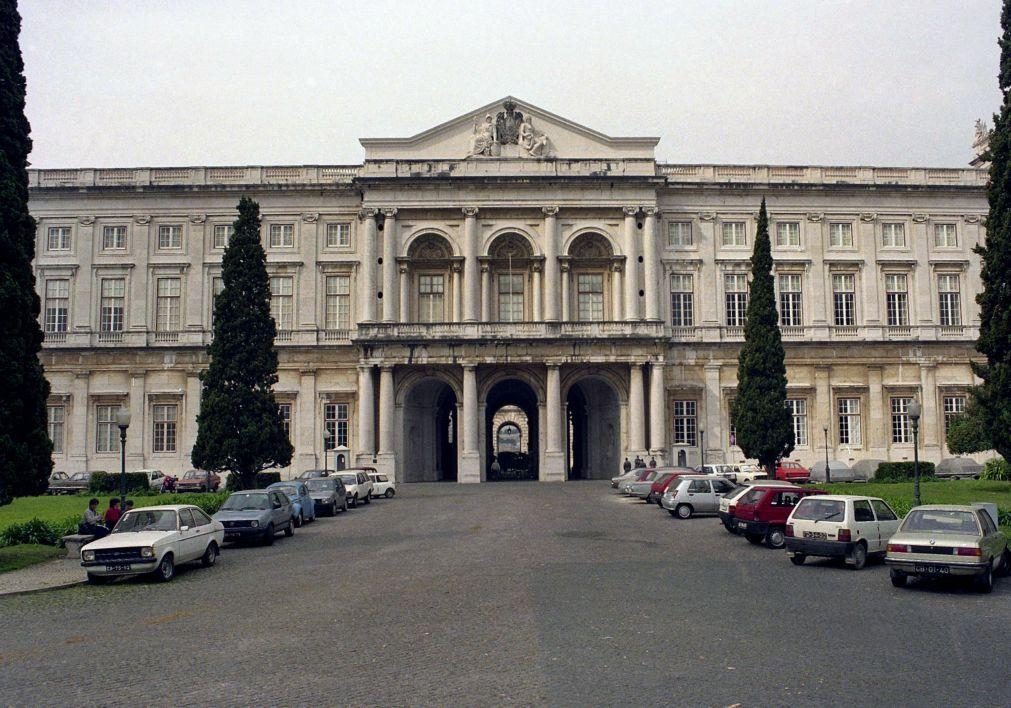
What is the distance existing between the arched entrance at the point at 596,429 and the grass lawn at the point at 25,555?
36787mm

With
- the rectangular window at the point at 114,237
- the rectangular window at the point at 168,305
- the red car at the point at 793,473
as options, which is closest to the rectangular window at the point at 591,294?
the red car at the point at 793,473

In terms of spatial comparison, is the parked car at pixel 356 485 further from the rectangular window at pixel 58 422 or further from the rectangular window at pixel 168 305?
the rectangular window at pixel 58 422

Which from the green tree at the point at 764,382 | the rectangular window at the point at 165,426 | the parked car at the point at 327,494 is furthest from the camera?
the rectangular window at the point at 165,426

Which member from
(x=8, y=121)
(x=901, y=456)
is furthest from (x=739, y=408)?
(x=8, y=121)

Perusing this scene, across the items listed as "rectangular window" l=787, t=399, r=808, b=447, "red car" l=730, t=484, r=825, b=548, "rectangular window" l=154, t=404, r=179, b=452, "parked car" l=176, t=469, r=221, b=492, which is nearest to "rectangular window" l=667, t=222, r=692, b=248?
"rectangular window" l=787, t=399, r=808, b=447

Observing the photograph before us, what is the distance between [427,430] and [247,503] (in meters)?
34.3

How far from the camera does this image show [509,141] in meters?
57.8

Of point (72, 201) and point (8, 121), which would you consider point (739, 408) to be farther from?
point (72, 201)

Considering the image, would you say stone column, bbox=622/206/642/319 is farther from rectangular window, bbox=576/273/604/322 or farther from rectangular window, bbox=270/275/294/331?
rectangular window, bbox=270/275/294/331

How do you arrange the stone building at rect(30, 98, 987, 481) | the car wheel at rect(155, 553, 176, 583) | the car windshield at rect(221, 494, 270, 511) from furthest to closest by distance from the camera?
the stone building at rect(30, 98, 987, 481), the car windshield at rect(221, 494, 270, 511), the car wheel at rect(155, 553, 176, 583)

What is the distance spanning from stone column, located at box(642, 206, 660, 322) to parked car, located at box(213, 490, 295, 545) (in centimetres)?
3281

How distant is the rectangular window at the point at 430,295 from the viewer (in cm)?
5891

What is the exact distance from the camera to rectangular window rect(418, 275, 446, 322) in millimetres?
58906

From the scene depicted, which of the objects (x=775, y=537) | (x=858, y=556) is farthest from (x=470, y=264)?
(x=858, y=556)
